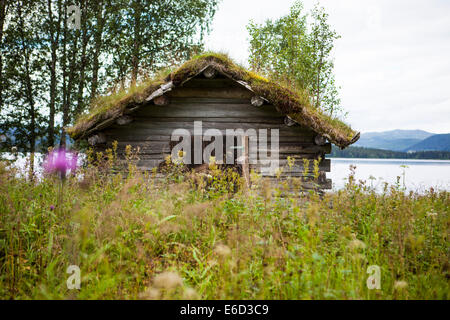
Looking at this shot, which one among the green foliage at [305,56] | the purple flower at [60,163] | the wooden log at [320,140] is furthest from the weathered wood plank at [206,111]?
the green foliage at [305,56]

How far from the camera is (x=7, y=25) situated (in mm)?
12070

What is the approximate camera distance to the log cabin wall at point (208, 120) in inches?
242

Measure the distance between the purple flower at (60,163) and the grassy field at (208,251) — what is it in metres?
0.73

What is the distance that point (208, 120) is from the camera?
6180mm

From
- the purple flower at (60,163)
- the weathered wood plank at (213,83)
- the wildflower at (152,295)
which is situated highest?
the weathered wood plank at (213,83)

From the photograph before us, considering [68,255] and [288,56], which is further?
[288,56]

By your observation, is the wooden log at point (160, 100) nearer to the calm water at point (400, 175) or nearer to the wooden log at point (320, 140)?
the wooden log at point (320, 140)

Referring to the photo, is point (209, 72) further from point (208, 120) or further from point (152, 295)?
point (152, 295)

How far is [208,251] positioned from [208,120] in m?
3.75

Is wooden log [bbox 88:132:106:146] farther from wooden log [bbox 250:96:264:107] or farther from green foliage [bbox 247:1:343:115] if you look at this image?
green foliage [bbox 247:1:343:115]

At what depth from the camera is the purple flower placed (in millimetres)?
4637
